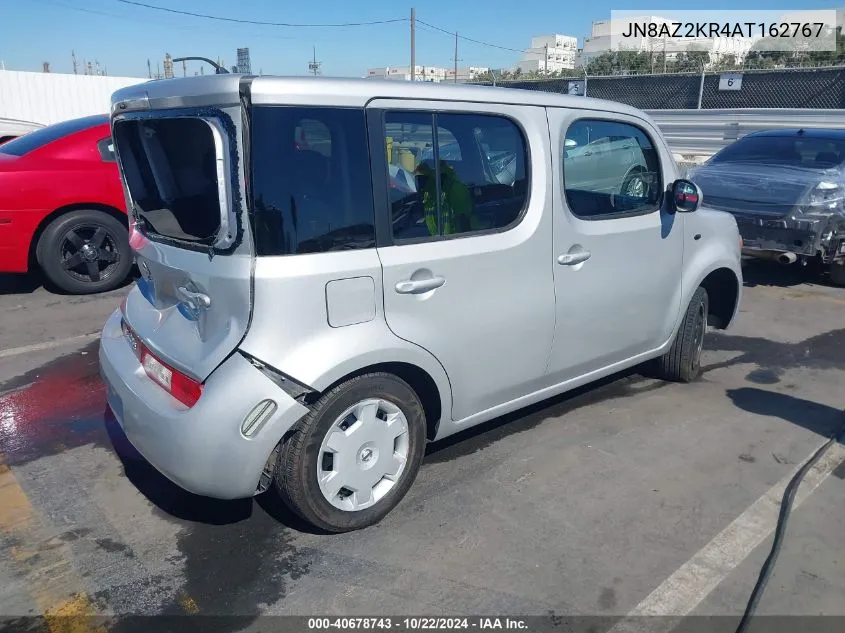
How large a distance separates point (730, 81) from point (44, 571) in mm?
23663

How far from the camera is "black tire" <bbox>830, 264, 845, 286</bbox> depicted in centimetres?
752

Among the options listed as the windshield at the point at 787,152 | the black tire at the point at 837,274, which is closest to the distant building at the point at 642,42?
the windshield at the point at 787,152

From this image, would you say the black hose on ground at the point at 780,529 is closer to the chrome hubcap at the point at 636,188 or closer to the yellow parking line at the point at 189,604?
the chrome hubcap at the point at 636,188

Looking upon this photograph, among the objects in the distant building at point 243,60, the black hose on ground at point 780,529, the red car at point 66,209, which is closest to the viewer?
the black hose on ground at point 780,529

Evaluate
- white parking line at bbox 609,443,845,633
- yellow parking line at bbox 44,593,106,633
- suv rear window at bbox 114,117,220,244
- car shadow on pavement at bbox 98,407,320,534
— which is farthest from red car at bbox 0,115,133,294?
white parking line at bbox 609,443,845,633

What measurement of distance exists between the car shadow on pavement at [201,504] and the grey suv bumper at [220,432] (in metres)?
0.49

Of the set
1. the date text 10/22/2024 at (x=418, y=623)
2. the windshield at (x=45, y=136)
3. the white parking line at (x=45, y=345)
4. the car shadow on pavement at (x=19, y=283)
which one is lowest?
the date text 10/22/2024 at (x=418, y=623)

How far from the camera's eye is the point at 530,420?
13.7ft

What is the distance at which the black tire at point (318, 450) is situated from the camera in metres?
2.72

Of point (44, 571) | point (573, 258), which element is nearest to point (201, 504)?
point (44, 571)

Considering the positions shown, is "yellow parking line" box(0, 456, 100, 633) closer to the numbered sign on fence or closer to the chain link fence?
the chain link fence

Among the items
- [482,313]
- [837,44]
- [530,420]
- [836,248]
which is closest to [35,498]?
[482,313]

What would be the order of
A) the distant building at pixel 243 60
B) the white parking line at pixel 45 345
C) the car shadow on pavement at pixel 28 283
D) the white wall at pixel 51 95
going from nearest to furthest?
the distant building at pixel 243 60
the white parking line at pixel 45 345
the car shadow on pavement at pixel 28 283
the white wall at pixel 51 95

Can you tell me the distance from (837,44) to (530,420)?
3783 cm
